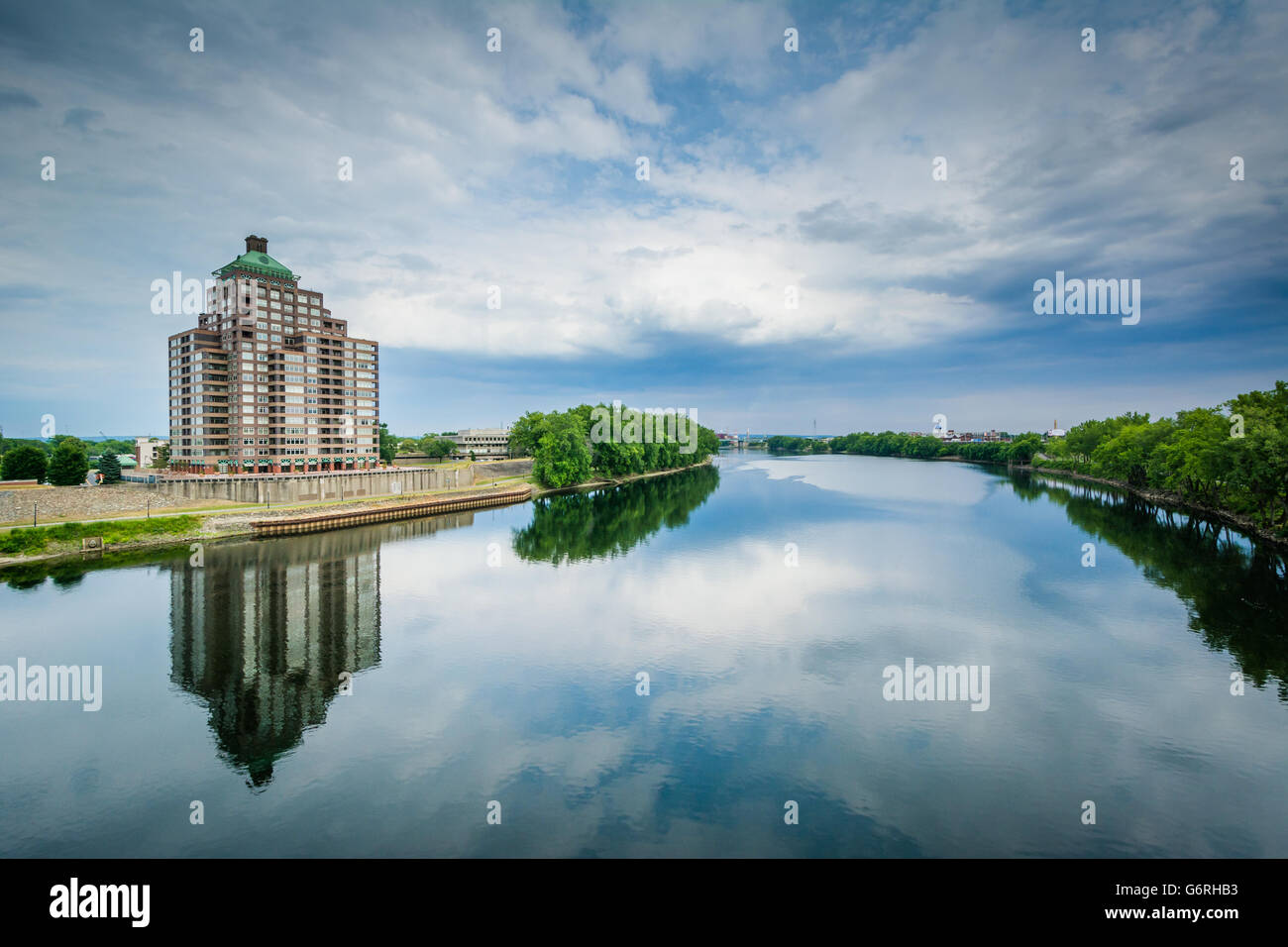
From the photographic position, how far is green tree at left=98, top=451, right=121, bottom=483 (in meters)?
66.2

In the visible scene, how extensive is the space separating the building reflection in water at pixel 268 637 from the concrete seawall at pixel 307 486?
19.2m

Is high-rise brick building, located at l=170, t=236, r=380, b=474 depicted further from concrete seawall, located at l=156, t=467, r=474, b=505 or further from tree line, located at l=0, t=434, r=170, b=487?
tree line, located at l=0, t=434, r=170, b=487

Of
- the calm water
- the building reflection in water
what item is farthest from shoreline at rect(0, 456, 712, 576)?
the calm water

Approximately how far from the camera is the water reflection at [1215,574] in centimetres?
2212

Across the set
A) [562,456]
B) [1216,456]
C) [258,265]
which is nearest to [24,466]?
[258,265]

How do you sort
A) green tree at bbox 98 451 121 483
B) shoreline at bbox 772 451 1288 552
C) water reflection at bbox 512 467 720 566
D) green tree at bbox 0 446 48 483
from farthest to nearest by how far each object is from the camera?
green tree at bbox 98 451 121 483, green tree at bbox 0 446 48 483, water reflection at bbox 512 467 720 566, shoreline at bbox 772 451 1288 552

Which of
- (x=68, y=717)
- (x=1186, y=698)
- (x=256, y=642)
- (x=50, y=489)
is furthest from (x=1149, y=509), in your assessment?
(x=50, y=489)

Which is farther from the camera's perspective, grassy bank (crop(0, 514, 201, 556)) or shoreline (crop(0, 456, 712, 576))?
shoreline (crop(0, 456, 712, 576))

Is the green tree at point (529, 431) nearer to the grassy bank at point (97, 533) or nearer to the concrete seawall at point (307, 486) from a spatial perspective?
the concrete seawall at point (307, 486)

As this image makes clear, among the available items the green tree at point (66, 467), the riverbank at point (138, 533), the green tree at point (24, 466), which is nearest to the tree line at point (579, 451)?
the riverbank at point (138, 533)

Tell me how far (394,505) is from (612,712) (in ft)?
160

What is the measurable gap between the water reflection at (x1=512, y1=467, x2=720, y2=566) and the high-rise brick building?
30824 millimetres
